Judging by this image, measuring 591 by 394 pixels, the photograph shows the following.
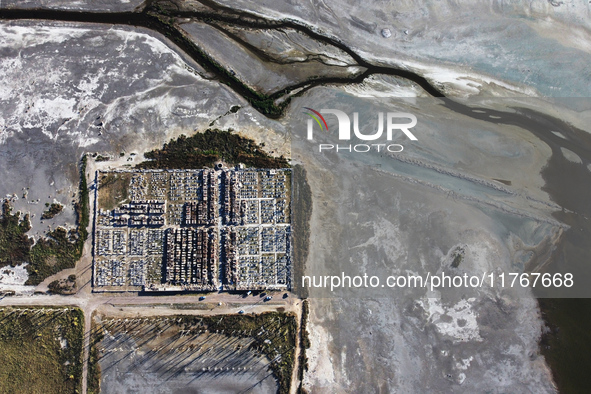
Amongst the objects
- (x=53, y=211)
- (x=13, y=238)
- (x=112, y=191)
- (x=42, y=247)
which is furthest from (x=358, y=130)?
(x=13, y=238)

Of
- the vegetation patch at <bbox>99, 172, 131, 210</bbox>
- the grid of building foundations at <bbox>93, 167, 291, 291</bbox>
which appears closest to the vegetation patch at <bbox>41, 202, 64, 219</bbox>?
the grid of building foundations at <bbox>93, 167, 291, 291</bbox>

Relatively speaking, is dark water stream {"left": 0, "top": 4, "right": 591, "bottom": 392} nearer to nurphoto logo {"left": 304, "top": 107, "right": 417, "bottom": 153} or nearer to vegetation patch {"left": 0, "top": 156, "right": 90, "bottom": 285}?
nurphoto logo {"left": 304, "top": 107, "right": 417, "bottom": 153}

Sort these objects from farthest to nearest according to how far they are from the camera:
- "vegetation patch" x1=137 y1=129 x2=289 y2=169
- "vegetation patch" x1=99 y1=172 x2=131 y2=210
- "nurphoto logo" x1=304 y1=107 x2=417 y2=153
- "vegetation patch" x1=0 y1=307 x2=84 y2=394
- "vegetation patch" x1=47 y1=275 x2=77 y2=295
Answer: "nurphoto logo" x1=304 y1=107 x2=417 y2=153
"vegetation patch" x1=137 y1=129 x2=289 y2=169
"vegetation patch" x1=99 y1=172 x2=131 y2=210
"vegetation patch" x1=47 y1=275 x2=77 y2=295
"vegetation patch" x1=0 y1=307 x2=84 y2=394

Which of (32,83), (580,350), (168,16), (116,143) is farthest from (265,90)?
(580,350)

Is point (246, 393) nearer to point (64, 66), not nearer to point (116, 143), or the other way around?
A: point (116, 143)

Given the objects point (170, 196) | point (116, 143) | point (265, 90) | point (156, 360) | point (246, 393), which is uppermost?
point (265, 90)

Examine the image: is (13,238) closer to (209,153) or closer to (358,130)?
(209,153)
